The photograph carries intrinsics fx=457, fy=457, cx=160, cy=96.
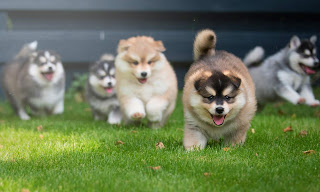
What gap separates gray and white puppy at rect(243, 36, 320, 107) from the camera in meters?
6.54

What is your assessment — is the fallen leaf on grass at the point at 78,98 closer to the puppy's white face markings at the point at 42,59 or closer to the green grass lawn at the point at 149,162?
the puppy's white face markings at the point at 42,59

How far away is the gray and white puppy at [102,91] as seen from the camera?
20.5ft

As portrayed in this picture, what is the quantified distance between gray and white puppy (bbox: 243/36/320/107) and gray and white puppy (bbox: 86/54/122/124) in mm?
2145

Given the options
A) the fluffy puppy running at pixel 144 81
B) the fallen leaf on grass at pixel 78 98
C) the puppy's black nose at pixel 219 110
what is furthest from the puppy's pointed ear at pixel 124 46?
the fallen leaf on grass at pixel 78 98

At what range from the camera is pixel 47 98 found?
270 inches

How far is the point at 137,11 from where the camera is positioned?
8766 mm

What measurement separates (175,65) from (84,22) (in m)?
1.97

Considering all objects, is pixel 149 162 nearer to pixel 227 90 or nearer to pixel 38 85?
pixel 227 90

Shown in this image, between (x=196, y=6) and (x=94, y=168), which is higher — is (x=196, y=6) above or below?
above

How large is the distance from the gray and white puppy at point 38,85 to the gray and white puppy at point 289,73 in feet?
9.85

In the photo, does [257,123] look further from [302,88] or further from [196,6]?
[196,6]

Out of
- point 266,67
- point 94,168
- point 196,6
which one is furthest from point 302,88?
point 94,168

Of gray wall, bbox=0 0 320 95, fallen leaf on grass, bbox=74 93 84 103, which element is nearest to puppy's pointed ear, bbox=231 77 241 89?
gray wall, bbox=0 0 320 95

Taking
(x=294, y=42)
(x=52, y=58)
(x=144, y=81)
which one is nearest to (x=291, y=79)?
(x=294, y=42)
